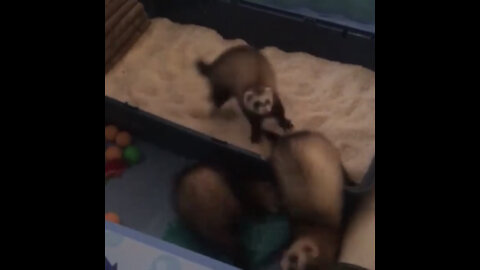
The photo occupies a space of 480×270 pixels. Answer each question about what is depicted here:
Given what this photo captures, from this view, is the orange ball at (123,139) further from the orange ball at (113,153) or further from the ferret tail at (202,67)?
the ferret tail at (202,67)

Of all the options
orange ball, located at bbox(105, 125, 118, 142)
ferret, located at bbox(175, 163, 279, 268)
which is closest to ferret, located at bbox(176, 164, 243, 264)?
ferret, located at bbox(175, 163, 279, 268)

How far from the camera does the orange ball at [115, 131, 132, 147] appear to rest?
0.74 metres

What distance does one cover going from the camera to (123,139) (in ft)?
2.44

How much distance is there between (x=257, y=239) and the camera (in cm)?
67

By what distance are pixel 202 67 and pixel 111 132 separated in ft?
0.45

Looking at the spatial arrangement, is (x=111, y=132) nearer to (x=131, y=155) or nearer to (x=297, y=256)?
(x=131, y=155)

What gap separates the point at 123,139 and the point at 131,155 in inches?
0.9

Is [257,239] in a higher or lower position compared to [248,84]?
lower

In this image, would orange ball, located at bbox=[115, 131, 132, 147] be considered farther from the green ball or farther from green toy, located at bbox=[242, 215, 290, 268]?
green toy, located at bbox=[242, 215, 290, 268]

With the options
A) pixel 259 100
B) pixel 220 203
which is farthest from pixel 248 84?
pixel 220 203

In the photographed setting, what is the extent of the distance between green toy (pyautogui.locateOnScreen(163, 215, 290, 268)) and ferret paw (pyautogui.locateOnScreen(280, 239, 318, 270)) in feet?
0.04

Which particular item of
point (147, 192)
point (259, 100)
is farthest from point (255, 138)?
point (147, 192)
